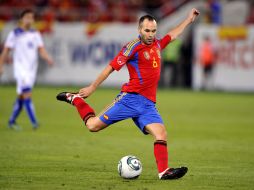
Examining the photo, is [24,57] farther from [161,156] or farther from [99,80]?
[161,156]

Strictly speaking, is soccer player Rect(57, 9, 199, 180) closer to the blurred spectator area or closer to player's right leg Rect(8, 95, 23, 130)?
player's right leg Rect(8, 95, 23, 130)

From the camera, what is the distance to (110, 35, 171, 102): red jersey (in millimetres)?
9773

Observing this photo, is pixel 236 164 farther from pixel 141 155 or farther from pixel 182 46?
pixel 182 46

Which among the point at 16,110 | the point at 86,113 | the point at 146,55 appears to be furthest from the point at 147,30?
the point at 16,110

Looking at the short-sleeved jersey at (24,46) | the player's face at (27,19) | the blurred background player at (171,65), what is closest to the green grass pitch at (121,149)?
the short-sleeved jersey at (24,46)

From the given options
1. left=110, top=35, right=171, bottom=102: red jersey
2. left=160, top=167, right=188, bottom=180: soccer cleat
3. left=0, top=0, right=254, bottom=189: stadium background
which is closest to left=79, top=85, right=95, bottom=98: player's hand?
left=110, top=35, right=171, bottom=102: red jersey

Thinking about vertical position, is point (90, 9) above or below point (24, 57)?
above

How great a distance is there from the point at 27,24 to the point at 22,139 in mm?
2812

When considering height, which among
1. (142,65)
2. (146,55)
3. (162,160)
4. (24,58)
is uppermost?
(146,55)

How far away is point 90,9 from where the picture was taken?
30.9 meters

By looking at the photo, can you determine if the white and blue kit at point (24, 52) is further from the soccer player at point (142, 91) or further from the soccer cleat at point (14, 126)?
the soccer player at point (142, 91)

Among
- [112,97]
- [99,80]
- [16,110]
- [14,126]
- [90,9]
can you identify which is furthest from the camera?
[90,9]

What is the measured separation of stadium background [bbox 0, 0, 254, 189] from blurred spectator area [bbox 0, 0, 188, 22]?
43 mm

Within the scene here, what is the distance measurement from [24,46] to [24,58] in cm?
27
